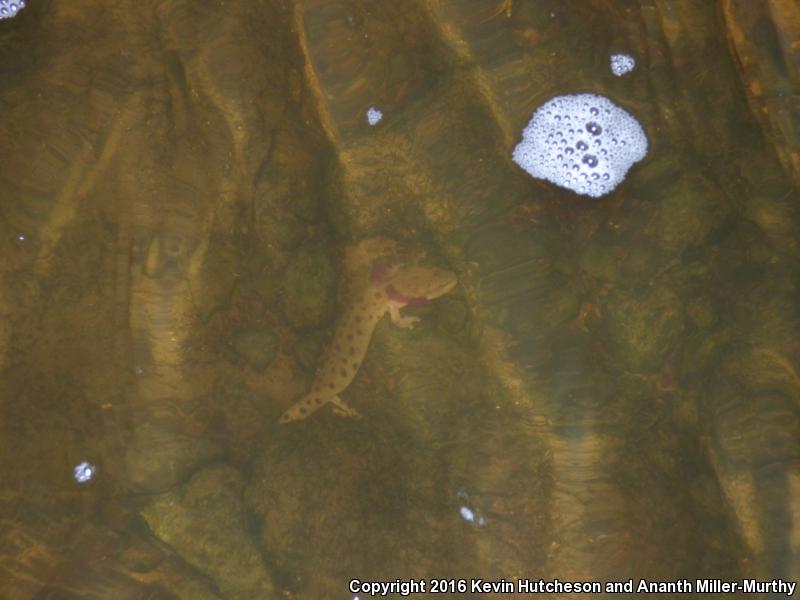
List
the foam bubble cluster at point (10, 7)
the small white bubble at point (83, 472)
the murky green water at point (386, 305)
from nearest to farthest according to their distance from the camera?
the murky green water at point (386, 305), the foam bubble cluster at point (10, 7), the small white bubble at point (83, 472)

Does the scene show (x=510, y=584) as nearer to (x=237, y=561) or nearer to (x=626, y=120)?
(x=237, y=561)

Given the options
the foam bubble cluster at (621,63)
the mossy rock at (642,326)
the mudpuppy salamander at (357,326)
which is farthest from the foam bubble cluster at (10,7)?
the mossy rock at (642,326)

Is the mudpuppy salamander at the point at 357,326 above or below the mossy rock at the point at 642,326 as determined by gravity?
above

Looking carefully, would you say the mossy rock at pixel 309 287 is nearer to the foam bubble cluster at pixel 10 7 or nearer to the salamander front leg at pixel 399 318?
the salamander front leg at pixel 399 318

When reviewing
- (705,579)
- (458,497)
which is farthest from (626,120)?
(705,579)

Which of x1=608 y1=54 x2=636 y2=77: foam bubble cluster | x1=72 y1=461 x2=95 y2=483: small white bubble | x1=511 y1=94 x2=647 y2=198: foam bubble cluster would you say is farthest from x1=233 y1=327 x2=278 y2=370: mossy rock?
x1=608 y1=54 x2=636 y2=77: foam bubble cluster

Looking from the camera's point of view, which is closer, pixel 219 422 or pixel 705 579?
pixel 705 579
